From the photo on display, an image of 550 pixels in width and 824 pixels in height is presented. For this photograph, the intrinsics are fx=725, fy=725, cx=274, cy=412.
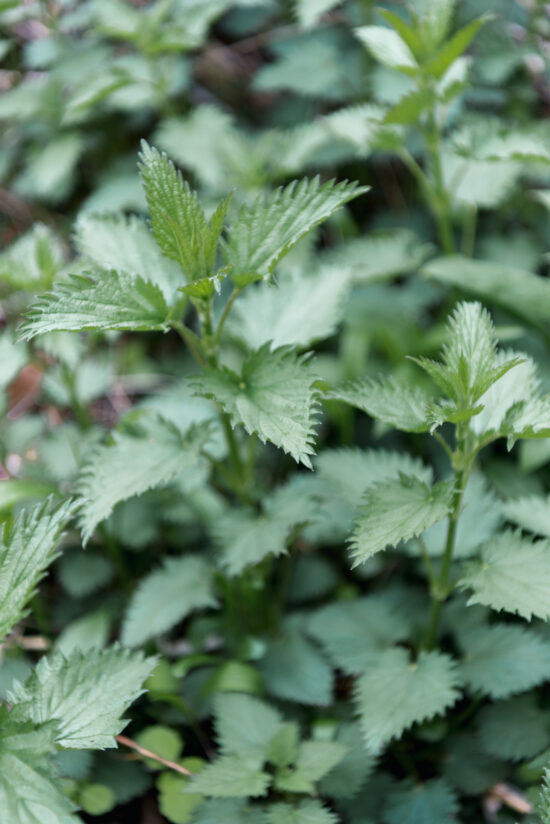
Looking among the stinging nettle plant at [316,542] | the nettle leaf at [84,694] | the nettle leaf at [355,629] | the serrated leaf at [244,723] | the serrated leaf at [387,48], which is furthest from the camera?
the serrated leaf at [387,48]

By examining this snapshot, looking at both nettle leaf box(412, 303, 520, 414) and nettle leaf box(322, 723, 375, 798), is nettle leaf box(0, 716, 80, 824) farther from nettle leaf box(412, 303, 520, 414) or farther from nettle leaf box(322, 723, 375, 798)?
nettle leaf box(412, 303, 520, 414)

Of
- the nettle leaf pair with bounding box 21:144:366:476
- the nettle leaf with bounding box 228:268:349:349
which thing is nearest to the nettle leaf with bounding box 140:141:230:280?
the nettle leaf pair with bounding box 21:144:366:476

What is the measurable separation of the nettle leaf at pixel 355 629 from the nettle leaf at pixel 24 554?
588mm

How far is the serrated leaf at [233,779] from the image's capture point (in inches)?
42.9

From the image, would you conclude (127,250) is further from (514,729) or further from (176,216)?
(514,729)

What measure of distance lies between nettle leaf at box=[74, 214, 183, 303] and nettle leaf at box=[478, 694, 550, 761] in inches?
37.5

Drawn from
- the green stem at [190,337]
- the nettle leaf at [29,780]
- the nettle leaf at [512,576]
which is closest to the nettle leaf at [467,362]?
the nettle leaf at [512,576]

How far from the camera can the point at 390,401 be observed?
3.66 feet

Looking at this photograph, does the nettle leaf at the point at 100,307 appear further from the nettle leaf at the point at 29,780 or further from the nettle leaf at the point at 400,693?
the nettle leaf at the point at 400,693

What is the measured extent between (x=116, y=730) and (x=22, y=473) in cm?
89

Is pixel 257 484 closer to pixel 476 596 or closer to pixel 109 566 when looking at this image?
pixel 109 566

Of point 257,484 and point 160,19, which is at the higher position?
point 160,19

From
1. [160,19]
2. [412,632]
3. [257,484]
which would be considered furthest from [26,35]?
[412,632]

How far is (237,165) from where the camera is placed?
1.92 meters
